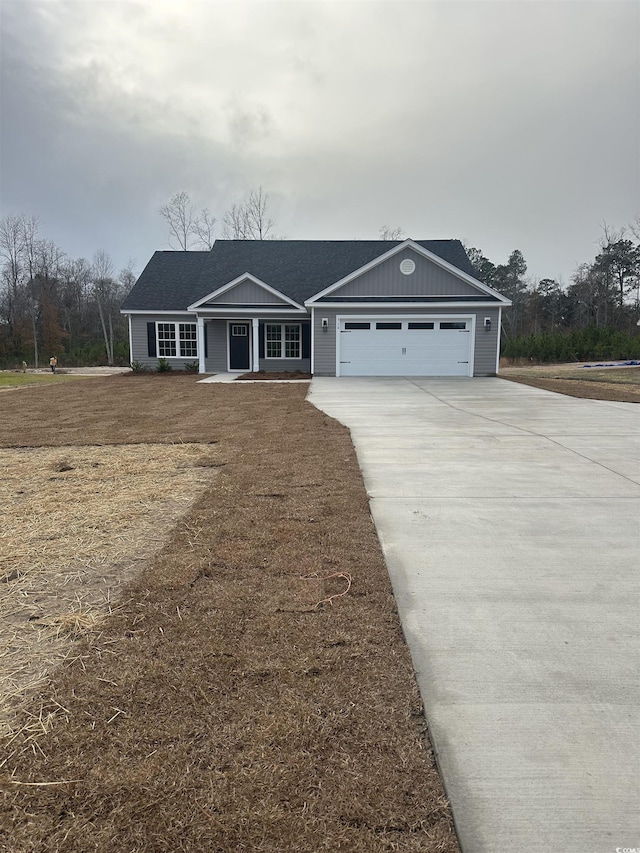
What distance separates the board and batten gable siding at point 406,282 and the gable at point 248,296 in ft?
8.10

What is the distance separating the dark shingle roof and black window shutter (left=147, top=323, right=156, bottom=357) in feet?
2.41

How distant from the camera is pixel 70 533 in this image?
3797 millimetres

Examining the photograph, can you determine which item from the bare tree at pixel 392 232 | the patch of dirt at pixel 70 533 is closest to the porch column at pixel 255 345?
the patch of dirt at pixel 70 533

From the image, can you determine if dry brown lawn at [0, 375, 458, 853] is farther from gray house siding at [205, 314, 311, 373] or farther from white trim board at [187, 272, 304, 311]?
gray house siding at [205, 314, 311, 373]

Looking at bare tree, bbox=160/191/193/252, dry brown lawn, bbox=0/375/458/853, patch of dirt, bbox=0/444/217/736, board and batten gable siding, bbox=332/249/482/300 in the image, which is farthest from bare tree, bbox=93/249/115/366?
dry brown lawn, bbox=0/375/458/853

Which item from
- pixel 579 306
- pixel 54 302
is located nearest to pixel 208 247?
pixel 54 302

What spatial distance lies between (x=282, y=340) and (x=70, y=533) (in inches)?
694

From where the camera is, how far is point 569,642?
2.45 m

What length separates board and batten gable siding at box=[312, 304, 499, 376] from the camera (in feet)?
61.0

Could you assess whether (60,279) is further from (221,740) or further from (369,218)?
(221,740)

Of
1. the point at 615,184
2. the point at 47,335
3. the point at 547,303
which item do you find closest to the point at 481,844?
the point at 615,184

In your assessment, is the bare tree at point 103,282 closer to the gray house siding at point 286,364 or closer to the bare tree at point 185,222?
the bare tree at point 185,222

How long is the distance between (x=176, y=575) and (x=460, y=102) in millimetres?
17896

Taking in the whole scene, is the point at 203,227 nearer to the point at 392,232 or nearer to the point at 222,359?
the point at 392,232
